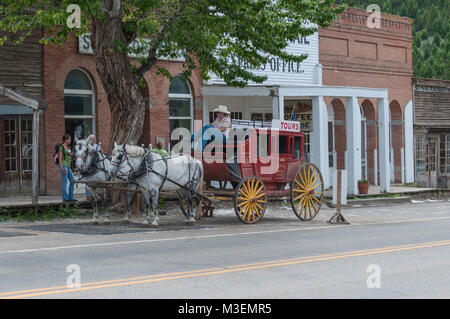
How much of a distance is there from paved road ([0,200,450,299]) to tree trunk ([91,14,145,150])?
10.7ft

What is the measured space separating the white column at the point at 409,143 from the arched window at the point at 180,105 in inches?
525

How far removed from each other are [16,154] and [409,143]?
68.7 ft

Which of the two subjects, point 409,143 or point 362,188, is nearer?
point 362,188

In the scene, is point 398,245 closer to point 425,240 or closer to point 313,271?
point 425,240

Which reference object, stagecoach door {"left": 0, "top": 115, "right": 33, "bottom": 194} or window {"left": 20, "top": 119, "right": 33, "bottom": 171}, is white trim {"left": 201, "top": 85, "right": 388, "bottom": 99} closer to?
window {"left": 20, "top": 119, "right": 33, "bottom": 171}

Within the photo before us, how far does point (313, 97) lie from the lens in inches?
1068

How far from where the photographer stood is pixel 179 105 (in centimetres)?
2750

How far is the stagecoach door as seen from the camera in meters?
22.1

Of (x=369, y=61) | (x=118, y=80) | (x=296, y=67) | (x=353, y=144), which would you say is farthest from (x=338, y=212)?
(x=369, y=61)

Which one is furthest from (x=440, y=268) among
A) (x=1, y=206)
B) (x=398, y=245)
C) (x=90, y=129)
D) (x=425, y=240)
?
(x=90, y=129)

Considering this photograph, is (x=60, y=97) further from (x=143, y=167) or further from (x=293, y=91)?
(x=293, y=91)
